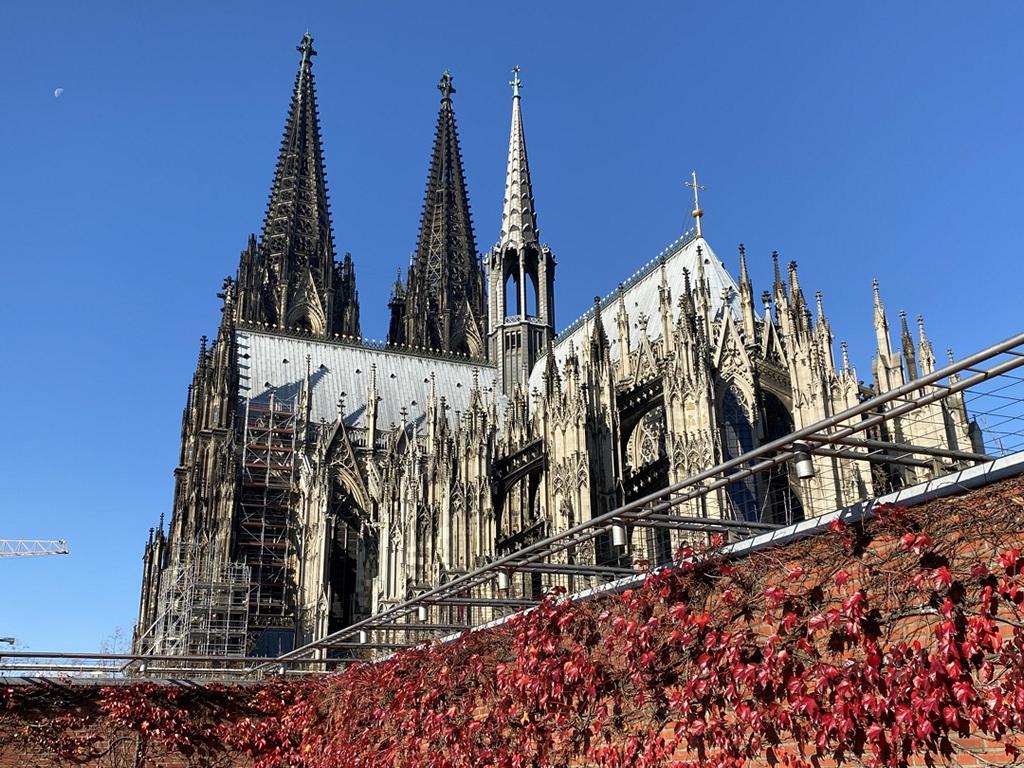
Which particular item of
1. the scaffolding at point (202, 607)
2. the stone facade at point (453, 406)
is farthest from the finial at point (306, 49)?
the scaffolding at point (202, 607)

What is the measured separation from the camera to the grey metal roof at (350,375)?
47812mm

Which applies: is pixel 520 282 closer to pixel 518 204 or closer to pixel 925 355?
pixel 518 204

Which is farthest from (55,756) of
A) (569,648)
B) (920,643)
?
(920,643)

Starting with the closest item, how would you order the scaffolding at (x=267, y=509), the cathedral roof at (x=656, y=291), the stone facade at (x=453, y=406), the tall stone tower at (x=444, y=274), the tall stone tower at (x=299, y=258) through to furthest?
the stone facade at (x=453, y=406), the cathedral roof at (x=656, y=291), the scaffolding at (x=267, y=509), the tall stone tower at (x=299, y=258), the tall stone tower at (x=444, y=274)

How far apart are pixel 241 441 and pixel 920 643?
40.9 meters

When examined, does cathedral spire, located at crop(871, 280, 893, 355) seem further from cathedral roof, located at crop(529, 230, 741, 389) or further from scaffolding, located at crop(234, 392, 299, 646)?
scaffolding, located at crop(234, 392, 299, 646)

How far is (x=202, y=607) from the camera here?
36.6 meters

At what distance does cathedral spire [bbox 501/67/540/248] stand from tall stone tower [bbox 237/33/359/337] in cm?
1228

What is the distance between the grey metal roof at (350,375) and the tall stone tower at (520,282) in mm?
2535

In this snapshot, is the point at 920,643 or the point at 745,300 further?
the point at 745,300

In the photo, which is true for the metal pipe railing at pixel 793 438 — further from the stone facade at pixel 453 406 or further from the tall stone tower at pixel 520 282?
the tall stone tower at pixel 520 282

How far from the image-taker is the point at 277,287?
54469 mm

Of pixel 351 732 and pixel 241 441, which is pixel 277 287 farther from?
pixel 351 732

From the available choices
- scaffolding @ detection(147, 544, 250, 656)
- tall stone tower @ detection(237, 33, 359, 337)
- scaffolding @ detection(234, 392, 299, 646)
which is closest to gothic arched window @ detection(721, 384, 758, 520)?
scaffolding @ detection(147, 544, 250, 656)
